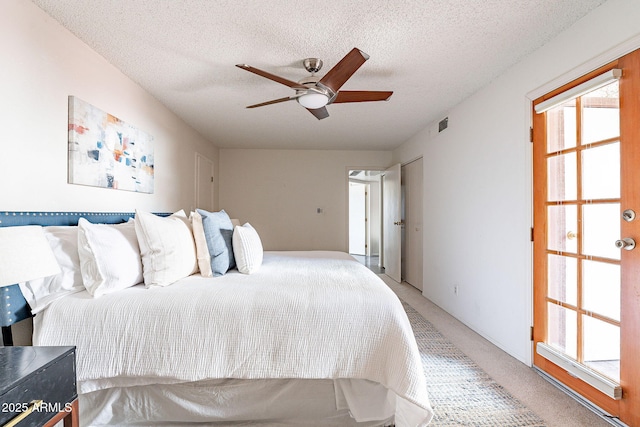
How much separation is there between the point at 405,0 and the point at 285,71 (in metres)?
1.13

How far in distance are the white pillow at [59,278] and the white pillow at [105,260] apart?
8 cm

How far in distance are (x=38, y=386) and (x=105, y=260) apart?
2.60 feet

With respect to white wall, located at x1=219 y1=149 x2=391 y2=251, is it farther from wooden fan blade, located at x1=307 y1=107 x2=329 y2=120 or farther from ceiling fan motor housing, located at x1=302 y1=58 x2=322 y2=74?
ceiling fan motor housing, located at x1=302 y1=58 x2=322 y2=74

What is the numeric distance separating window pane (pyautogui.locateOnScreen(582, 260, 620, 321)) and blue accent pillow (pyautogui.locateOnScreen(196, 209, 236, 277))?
231 centimetres

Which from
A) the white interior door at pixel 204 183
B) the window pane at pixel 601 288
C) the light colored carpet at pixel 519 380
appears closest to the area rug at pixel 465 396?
the light colored carpet at pixel 519 380

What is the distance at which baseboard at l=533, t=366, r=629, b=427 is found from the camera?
1.58 metres

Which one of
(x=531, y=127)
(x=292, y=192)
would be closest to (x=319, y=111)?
(x=531, y=127)

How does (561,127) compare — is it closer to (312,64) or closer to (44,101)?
(312,64)

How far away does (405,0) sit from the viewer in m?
1.67

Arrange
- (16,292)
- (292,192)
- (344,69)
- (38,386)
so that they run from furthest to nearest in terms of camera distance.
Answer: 1. (292,192)
2. (344,69)
3. (16,292)
4. (38,386)

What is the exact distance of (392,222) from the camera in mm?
5340

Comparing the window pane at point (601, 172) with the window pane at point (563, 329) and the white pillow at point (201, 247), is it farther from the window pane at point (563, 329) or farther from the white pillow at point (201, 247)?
the white pillow at point (201, 247)

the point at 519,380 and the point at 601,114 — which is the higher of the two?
the point at 601,114

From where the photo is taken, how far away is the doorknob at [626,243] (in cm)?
153
